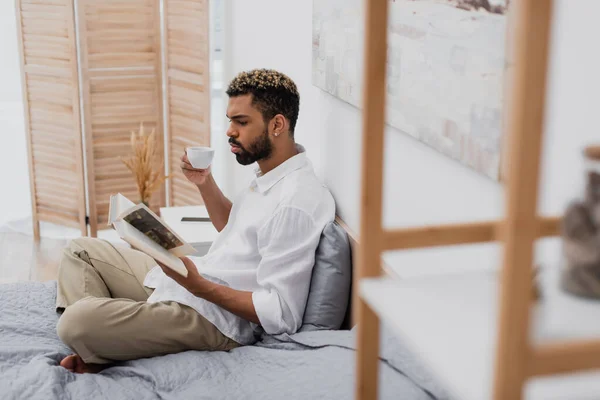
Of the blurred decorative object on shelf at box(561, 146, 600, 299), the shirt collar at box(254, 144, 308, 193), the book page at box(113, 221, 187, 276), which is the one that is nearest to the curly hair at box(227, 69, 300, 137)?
the shirt collar at box(254, 144, 308, 193)

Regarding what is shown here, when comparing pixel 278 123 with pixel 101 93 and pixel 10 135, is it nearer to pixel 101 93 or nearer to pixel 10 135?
pixel 101 93

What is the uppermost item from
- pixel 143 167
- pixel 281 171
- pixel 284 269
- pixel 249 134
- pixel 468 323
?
pixel 468 323

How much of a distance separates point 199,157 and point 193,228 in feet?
1.86

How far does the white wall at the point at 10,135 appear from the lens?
5.03 m

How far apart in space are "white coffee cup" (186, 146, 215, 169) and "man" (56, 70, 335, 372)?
0.64 ft

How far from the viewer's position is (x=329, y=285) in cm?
217

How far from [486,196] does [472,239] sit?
54 centimetres

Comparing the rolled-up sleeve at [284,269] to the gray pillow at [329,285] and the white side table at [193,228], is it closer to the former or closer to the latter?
the gray pillow at [329,285]

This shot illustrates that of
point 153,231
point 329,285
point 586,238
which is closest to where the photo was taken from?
point 586,238

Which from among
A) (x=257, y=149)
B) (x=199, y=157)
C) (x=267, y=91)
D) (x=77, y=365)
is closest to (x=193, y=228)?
(x=199, y=157)

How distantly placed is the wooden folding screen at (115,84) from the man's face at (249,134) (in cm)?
184

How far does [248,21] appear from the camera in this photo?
3529 millimetres

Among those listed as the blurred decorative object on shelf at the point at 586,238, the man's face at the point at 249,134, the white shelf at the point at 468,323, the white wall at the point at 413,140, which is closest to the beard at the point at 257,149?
the man's face at the point at 249,134

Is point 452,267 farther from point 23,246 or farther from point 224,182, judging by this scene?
point 23,246
